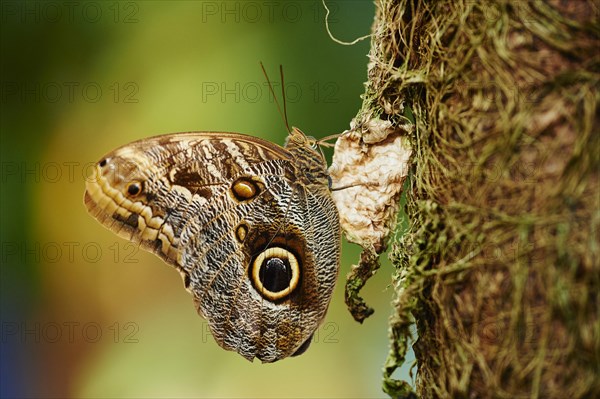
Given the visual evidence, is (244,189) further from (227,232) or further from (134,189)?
(134,189)

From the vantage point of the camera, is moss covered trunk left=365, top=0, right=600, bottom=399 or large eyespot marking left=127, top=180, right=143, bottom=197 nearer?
moss covered trunk left=365, top=0, right=600, bottom=399

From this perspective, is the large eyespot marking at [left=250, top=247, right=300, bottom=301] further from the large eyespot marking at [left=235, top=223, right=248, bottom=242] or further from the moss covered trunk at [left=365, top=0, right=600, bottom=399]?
the moss covered trunk at [left=365, top=0, right=600, bottom=399]

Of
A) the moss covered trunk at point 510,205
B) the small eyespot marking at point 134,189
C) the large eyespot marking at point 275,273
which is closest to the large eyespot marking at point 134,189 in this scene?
the small eyespot marking at point 134,189

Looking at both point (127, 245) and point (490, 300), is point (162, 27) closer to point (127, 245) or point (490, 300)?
point (127, 245)

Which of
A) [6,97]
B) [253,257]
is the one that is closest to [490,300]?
[253,257]

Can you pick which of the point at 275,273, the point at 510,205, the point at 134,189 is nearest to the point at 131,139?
the point at 134,189

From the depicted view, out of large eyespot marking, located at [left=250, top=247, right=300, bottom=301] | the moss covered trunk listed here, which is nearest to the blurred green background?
large eyespot marking, located at [left=250, top=247, right=300, bottom=301]
